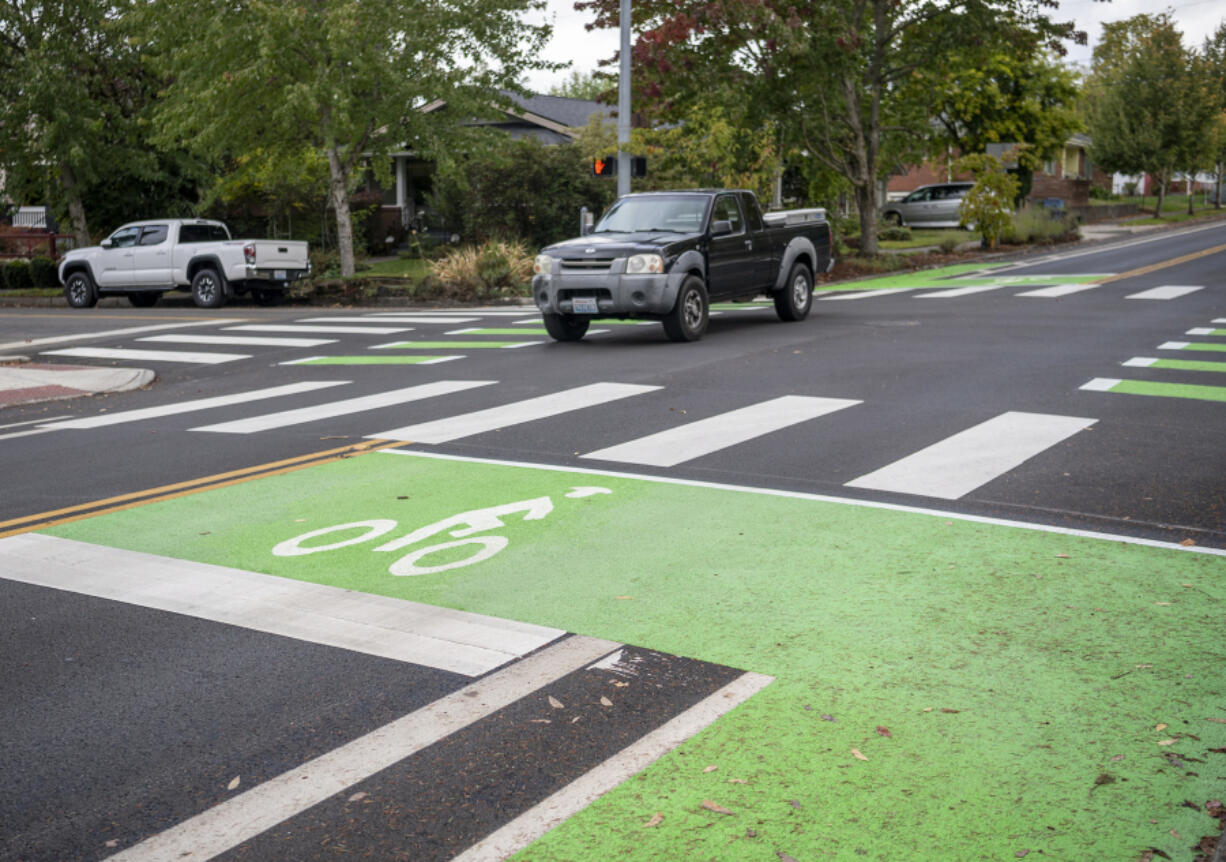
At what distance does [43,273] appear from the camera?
34.5 meters

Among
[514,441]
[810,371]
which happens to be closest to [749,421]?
[514,441]

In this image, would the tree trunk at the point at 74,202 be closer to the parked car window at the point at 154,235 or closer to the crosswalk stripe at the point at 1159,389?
the parked car window at the point at 154,235

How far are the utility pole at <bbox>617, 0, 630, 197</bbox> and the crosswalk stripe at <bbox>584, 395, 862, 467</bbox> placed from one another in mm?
14848

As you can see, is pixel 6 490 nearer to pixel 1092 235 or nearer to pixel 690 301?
pixel 690 301

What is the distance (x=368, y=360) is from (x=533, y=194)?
17.9 meters

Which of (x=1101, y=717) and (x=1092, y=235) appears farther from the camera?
(x=1092, y=235)

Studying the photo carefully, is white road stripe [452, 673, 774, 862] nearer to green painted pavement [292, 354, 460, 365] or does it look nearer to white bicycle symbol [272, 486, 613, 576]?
white bicycle symbol [272, 486, 613, 576]

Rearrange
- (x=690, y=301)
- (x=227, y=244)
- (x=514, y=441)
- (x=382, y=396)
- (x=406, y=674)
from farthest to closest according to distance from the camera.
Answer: (x=227, y=244)
(x=690, y=301)
(x=382, y=396)
(x=514, y=441)
(x=406, y=674)

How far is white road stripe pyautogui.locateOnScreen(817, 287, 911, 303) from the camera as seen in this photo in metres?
23.0

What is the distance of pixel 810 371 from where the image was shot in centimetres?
1295

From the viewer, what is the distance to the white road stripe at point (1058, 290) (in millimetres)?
21719

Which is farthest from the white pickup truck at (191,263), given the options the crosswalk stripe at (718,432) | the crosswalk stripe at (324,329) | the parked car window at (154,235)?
the crosswalk stripe at (718,432)

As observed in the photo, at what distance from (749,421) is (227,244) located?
18.0m

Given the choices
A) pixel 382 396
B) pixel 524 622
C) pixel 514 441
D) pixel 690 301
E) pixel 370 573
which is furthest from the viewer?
pixel 690 301
